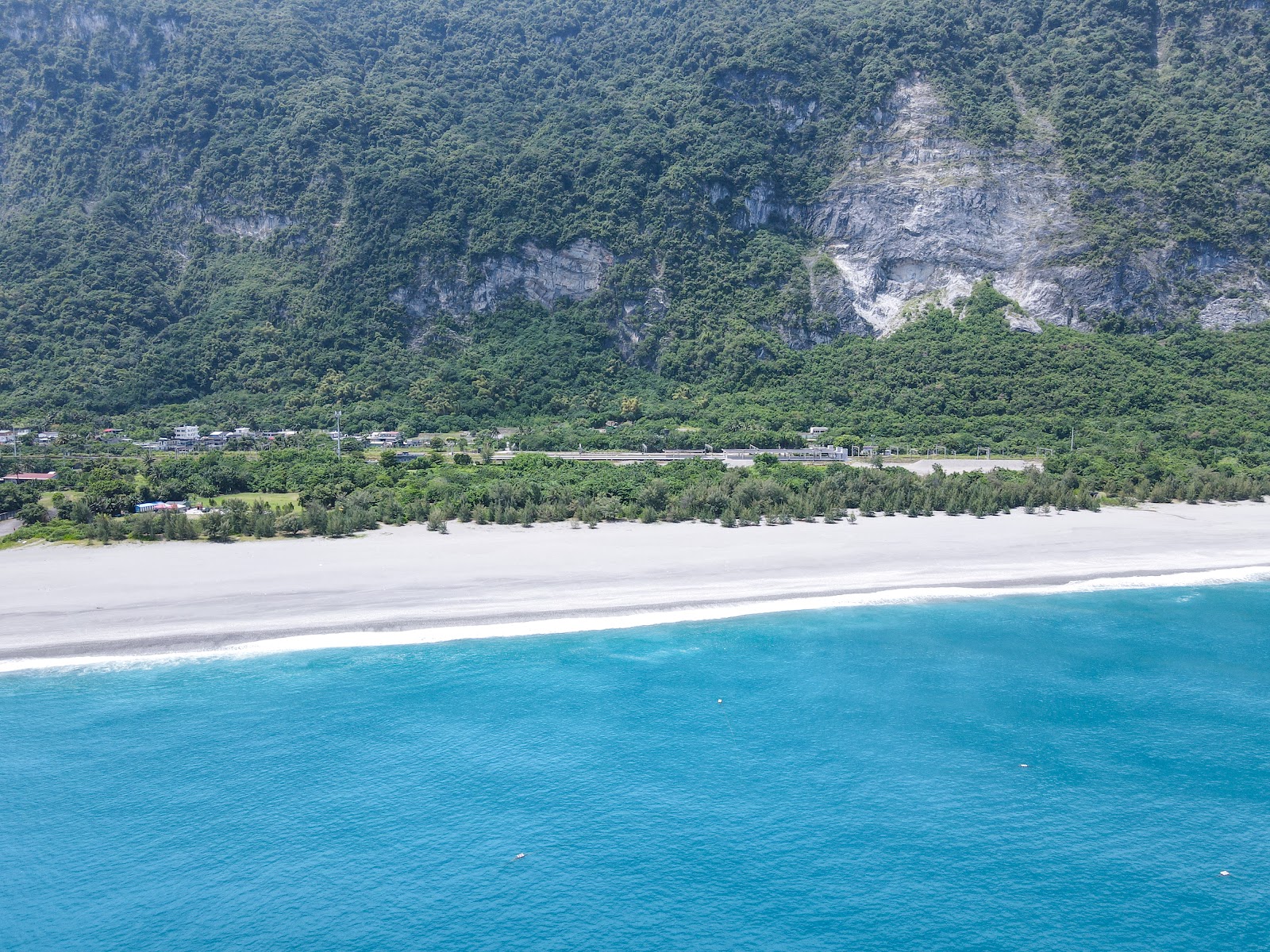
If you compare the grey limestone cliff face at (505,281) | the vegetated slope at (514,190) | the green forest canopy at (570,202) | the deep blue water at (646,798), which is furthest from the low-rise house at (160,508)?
the grey limestone cliff face at (505,281)

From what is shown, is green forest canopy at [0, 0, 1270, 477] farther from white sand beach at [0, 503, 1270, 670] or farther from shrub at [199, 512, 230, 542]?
→ shrub at [199, 512, 230, 542]

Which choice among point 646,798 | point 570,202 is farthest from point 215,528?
point 570,202

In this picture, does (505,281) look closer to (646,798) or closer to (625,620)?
(625,620)

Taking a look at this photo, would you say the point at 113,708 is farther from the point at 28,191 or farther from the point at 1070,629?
the point at 28,191

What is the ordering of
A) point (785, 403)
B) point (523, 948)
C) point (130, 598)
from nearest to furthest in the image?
point (523, 948) < point (130, 598) < point (785, 403)

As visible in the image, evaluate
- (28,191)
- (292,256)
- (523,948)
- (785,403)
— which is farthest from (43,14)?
(523,948)

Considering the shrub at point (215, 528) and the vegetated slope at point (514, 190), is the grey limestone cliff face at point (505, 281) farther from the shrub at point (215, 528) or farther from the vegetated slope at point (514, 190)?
the shrub at point (215, 528)

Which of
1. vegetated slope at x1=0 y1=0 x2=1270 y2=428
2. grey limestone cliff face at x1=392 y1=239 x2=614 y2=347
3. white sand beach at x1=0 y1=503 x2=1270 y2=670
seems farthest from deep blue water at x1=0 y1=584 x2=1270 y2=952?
grey limestone cliff face at x1=392 y1=239 x2=614 y2=347
